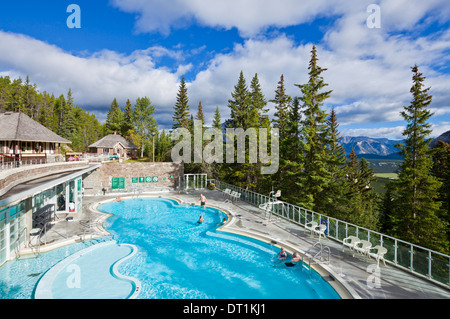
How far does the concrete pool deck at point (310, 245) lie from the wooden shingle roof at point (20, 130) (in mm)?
7243

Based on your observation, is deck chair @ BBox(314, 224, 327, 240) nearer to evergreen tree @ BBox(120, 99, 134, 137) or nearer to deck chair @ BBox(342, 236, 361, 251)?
deck chair @ BBox(342, 236, 361, 251)

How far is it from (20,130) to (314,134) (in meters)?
26.0

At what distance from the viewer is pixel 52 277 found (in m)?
8.56

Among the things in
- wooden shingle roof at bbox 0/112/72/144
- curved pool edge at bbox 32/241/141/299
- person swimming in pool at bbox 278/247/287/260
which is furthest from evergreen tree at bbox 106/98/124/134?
person swimming in pool at bbox 278/247/287/260

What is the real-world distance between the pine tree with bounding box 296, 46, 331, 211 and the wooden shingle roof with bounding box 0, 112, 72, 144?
24.3m

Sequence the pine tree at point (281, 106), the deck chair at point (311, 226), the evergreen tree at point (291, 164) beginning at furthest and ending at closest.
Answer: the pine tree at point (281, 106)
the evergreen tree at point (291, 164)
the deck chair at point (311, 226)

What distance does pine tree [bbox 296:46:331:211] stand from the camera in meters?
20.5

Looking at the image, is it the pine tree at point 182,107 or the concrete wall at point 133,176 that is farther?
the pine tree at point 182,107

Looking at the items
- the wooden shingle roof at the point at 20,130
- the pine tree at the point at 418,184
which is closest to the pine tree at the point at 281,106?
the pine tree at the point at 418,184

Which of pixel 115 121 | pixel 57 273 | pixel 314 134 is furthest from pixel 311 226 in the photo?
pixel 115 121

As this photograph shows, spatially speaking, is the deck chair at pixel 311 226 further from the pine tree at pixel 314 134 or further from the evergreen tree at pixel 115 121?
the evergreen tree at pixel 115 121

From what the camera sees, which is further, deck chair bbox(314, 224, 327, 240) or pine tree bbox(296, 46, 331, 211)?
pine tree bbox(296, 46, 331, 211)

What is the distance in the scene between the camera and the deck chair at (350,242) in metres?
9.95
